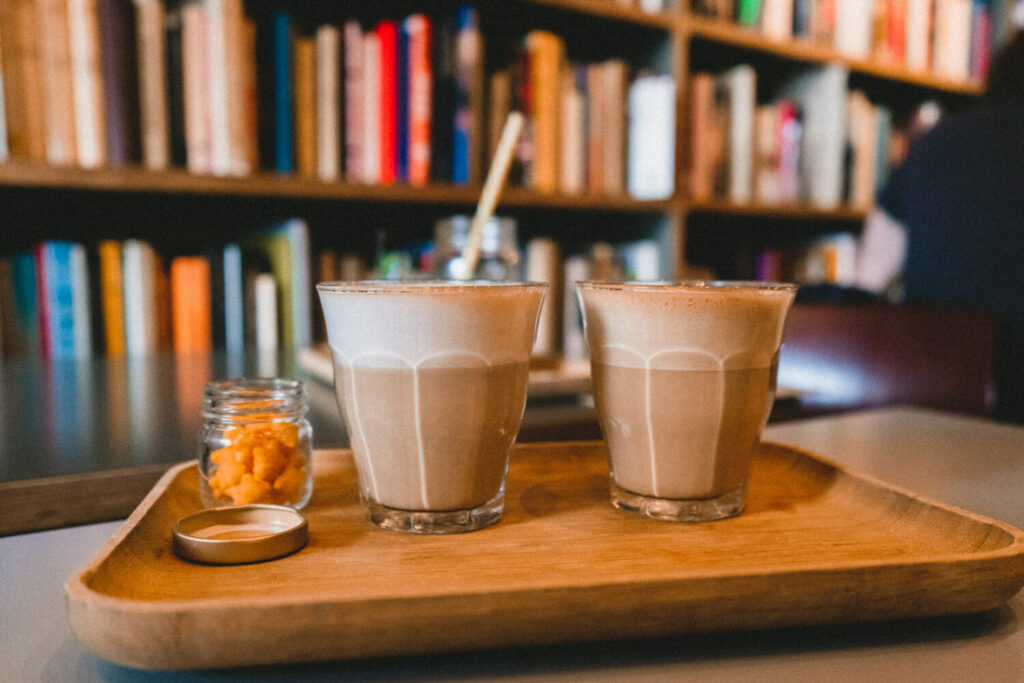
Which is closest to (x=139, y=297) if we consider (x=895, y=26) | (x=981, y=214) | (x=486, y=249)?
(x=486, y=249)

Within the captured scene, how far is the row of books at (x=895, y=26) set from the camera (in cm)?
213

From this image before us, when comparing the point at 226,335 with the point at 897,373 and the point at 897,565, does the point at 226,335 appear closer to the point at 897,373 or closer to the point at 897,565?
the point at 897,373

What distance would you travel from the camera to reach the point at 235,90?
147cm

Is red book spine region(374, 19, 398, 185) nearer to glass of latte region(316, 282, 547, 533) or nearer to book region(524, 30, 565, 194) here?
book region(524, 30, 565, 194)

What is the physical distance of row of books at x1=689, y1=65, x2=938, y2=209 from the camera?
2111 millimetres

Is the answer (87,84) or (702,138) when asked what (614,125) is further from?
(87,84)

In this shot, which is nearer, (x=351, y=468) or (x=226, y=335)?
(x=351, y=468)

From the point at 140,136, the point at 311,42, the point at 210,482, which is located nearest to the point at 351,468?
the point at 210,482

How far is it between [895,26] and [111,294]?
248 centimetres

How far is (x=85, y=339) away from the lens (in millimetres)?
1516

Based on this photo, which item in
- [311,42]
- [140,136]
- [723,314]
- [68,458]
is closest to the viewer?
[723,314]

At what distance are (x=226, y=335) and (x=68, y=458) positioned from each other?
3.66ft

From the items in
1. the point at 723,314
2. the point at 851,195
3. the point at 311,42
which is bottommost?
the point at 723,314

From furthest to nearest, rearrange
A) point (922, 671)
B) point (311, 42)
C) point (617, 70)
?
point (617, 70)
point (311, 42)
point (922, 671)
